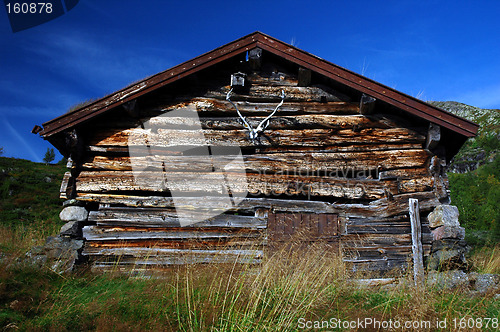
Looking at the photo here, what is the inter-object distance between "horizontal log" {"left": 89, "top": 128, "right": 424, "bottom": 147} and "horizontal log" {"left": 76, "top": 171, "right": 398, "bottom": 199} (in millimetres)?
637

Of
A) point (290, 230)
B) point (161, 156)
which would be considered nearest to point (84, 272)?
point (161, 156)

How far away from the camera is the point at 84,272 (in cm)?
609

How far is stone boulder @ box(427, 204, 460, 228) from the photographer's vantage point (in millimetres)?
6273

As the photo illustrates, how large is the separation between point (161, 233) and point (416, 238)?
490 cm

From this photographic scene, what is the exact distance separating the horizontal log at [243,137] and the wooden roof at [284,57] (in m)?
0.58

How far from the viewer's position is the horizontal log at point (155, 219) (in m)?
6.54

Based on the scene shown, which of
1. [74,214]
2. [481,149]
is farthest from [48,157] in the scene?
[481,149]

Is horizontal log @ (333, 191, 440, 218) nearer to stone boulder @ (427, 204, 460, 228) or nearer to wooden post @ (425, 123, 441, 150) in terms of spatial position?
stone boulder @ (427, 204, 460, 228)

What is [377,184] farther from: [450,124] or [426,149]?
[450,124]

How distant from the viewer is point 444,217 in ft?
20.7

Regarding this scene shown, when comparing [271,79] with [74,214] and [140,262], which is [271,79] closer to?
[140,262]

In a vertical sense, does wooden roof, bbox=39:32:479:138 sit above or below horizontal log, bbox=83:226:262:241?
above

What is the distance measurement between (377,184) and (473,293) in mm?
2406

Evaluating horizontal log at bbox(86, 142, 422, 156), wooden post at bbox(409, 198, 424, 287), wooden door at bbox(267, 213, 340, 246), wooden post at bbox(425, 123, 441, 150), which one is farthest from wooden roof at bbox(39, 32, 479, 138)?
wooden door at bbox(267, 213, 340, 246)
